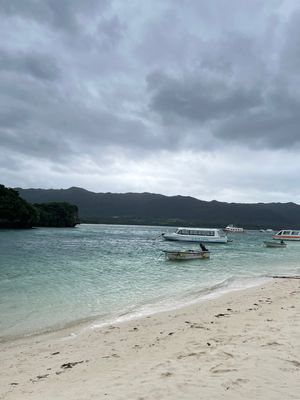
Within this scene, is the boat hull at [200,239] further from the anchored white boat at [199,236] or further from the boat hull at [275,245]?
the boat hull at [275,245]

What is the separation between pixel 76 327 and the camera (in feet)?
44.8

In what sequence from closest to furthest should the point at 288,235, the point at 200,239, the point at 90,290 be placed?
the point at 90,290 → the point at 200,239 → the point at 288,235

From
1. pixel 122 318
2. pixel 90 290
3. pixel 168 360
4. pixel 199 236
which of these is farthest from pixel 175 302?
pixel 199 236

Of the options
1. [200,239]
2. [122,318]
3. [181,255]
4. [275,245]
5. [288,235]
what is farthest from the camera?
[288,235]

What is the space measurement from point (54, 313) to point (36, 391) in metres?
9.46

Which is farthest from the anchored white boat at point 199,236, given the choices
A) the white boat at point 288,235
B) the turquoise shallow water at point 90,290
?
the turquoise shallow water at point 90,290

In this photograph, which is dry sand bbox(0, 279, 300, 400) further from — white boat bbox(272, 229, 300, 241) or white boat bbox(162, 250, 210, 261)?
white boat bbox(272, 229, 300, 241)

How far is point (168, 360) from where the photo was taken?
817 cm

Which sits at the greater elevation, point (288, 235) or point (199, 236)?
point (288, 235)

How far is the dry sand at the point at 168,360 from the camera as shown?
6305mm

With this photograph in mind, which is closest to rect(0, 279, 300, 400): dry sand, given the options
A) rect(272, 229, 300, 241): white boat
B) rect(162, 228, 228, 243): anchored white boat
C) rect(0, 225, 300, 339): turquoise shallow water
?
rect(0, 225, 300, 339): turquoise shallow water

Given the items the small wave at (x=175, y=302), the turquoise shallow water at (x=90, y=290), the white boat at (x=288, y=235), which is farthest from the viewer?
the white boat at (x=288, y=235)

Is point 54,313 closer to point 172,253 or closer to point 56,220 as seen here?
point 172,253

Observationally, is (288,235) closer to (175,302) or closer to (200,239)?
(200,239)
